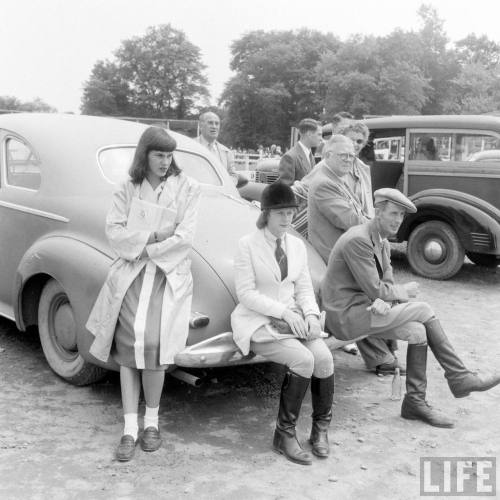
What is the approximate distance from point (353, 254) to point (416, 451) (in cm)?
122

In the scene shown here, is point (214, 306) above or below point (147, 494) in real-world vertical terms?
above

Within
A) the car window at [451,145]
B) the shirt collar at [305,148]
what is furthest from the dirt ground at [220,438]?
the car window at [451,145]

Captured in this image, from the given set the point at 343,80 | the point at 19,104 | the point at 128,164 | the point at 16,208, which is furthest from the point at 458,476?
the point at 19,104

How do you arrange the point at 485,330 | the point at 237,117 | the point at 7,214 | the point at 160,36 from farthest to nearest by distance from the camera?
the point at 160,36 < the point at 237,117 < the point at 485,330 < the point at 7,214

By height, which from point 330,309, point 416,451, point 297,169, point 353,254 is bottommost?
point 416,451

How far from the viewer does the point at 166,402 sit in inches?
170

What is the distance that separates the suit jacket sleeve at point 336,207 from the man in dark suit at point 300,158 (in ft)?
4.34

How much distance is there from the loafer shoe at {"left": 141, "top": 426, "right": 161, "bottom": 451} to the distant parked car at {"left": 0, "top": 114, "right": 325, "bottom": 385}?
0.42 meters

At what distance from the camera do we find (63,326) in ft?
14.4

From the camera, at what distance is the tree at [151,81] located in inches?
3179

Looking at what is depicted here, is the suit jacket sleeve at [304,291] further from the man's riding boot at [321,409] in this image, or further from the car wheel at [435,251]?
the car wheel at [435,251]

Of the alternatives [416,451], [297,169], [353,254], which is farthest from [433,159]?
[416,451]

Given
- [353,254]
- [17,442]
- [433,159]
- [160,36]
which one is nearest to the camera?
[17,442]

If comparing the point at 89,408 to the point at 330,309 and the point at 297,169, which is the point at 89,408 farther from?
the point at 297,169
